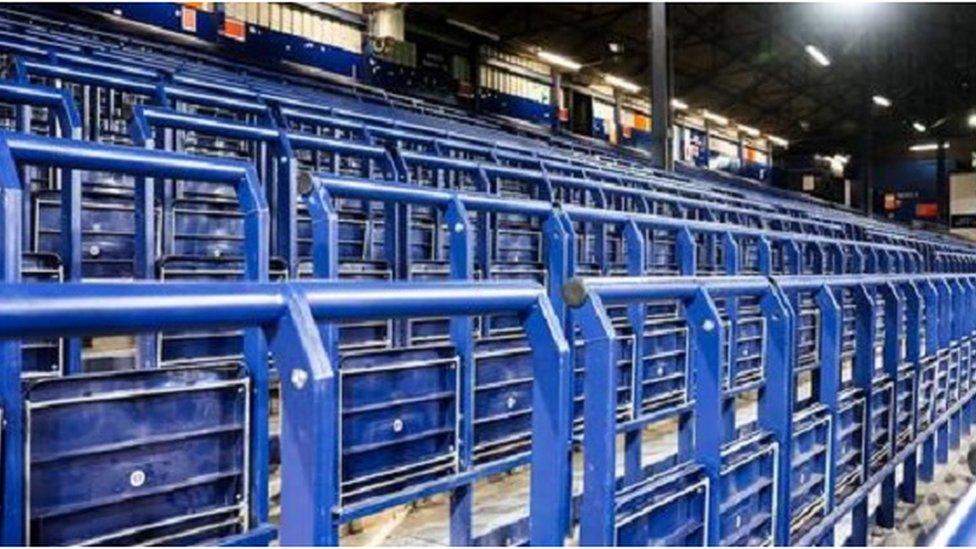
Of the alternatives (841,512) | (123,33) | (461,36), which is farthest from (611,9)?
(841,512)

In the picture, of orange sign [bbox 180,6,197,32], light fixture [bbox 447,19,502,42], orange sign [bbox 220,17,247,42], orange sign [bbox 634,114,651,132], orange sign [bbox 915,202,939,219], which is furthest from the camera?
orange sign [bbox 915,202,939,219]

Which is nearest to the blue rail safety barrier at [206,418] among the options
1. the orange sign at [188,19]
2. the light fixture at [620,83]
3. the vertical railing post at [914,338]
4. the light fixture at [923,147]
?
the vertical railing post at [914,338]

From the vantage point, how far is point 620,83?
1908 cm

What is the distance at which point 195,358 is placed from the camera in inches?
81.8

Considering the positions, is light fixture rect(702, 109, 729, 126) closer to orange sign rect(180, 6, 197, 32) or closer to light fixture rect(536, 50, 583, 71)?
light fixture rect(536, 50, 583, 71)

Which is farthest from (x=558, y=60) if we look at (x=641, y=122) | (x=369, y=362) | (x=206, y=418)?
(x=206, y=418)

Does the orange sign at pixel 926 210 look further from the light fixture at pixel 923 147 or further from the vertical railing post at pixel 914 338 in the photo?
the vertical railing post at pixel 914 338

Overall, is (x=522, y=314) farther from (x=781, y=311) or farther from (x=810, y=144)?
(x=810, y=144)

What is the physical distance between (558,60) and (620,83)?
2824 millimetres

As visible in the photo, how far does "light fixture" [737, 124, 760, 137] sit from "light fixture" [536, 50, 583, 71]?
30.3 feet

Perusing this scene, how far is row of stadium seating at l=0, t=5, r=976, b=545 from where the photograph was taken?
889 mm

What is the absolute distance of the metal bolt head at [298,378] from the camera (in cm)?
79

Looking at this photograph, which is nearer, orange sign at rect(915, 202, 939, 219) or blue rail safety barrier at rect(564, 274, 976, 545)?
blue rail safety barrier at rect(564, 274, 976, 545)

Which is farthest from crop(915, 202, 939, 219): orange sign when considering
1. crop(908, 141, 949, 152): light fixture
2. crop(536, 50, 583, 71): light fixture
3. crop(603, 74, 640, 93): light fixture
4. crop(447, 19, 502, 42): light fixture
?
crop(447, 19, 502, 42): light fixture
